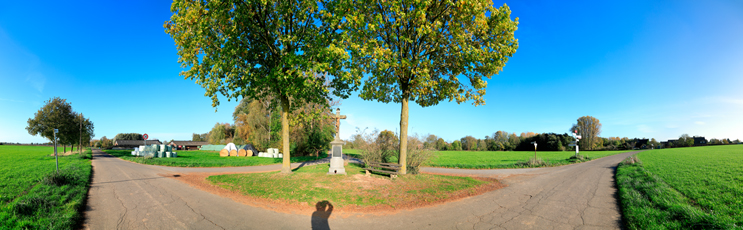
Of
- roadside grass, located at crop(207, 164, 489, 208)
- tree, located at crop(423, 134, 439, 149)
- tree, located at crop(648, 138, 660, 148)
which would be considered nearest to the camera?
roadside grass, located at crop(207, 164, 489, 208)

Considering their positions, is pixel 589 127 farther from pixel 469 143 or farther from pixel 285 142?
pixel 285 142

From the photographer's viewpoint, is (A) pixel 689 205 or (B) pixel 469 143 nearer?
(A) pixel 689 205

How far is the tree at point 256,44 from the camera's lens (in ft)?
30.9

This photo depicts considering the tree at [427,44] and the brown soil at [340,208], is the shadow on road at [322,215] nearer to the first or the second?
the brown soil at [340,208]

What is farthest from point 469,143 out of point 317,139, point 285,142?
point 285,142

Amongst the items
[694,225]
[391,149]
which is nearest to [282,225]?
[694,225]

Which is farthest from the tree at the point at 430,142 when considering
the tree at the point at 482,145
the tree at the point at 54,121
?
the tree at the point at 482,145

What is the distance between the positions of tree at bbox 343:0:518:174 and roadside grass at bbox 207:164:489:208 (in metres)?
2.10

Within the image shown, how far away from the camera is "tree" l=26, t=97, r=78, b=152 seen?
3077cm

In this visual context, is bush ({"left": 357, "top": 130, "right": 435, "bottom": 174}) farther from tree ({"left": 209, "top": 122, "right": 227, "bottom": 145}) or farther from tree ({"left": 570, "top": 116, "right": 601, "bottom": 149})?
tree ({"left": 570, "top": 116, "right": 601, "bottom": 149})

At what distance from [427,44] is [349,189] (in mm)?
6652

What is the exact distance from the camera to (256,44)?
10.9 m

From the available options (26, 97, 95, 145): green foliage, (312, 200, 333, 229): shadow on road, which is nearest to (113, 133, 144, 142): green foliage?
(26, 97, 95, 145): green foliage

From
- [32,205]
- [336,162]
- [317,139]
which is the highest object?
[317,139]
